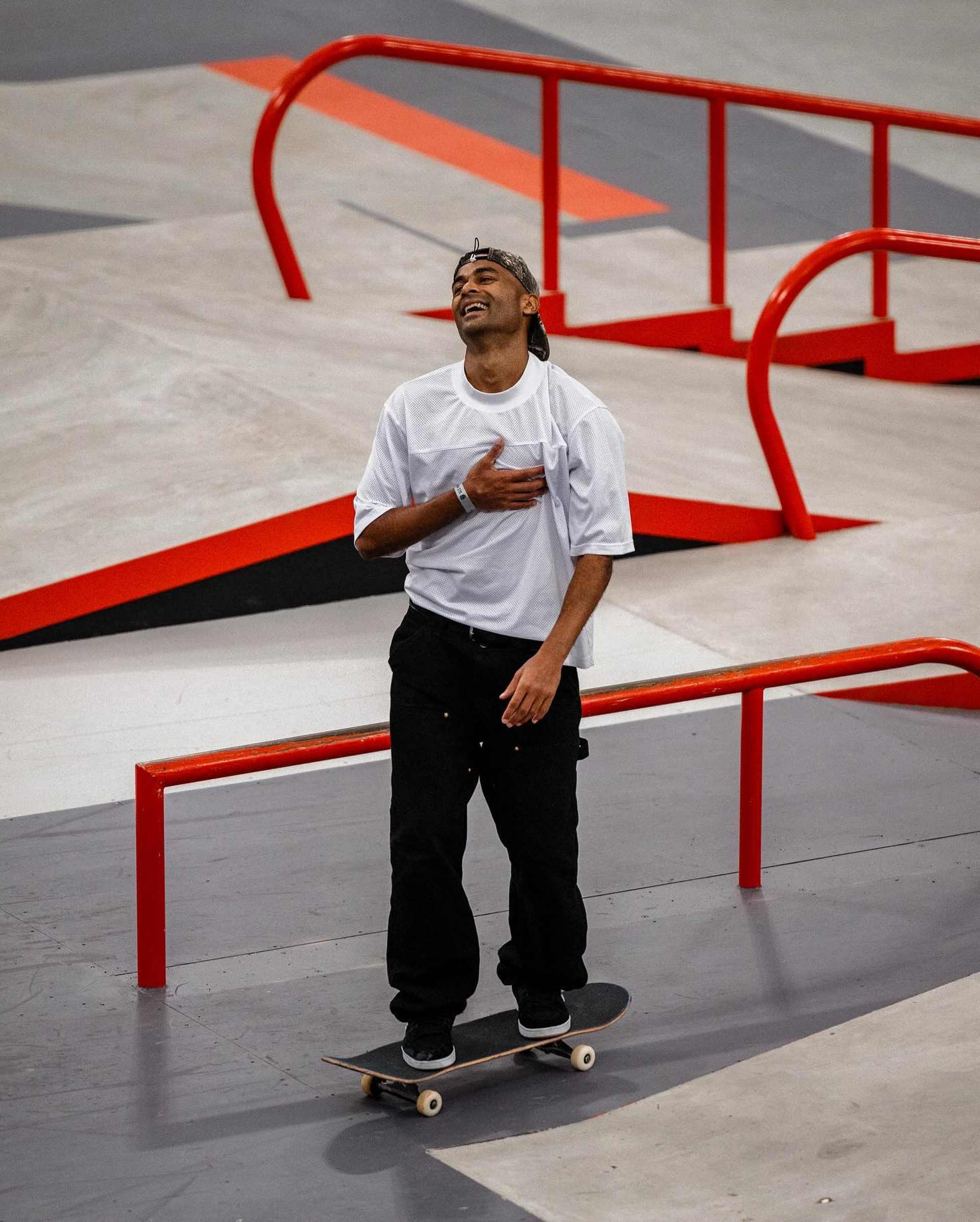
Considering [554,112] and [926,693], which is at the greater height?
[554,112]

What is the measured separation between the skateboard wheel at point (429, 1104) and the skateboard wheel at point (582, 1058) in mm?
340

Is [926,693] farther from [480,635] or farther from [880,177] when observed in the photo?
[880,177]

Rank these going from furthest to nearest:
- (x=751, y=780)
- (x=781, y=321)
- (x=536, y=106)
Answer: (x=536, y=106) → (x=781, y=321) → (x=751, y=780)

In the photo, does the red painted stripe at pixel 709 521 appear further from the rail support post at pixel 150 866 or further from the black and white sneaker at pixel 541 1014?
the black and white sneaker at pixel 541 1014

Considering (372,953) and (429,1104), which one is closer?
(429,1104)

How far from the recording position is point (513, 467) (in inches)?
161

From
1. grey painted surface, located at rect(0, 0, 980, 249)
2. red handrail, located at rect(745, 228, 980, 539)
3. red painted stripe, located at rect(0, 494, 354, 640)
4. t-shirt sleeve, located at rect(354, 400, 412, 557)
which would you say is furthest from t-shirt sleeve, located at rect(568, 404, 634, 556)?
grey painted surface, located at rect(0, 0, 980, 249)

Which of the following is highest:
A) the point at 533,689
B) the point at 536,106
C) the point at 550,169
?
the point at 536,106

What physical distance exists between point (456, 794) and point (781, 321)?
4.21m

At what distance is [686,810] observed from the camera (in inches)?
227

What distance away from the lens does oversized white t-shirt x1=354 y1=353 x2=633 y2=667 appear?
409cm

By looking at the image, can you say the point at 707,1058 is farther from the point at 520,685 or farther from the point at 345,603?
the point at 345,603

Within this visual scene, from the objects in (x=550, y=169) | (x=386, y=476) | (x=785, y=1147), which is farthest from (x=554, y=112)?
(x=785, y=1147)

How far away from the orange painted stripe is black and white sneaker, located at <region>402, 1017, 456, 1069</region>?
792 cm
